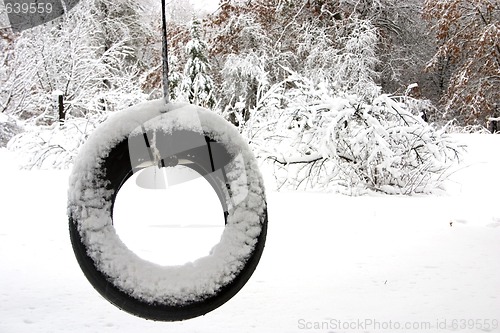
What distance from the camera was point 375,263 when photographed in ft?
6.89

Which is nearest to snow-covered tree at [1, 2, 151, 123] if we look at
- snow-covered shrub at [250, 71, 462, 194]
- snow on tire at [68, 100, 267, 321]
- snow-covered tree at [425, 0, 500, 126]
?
snow-covered shrub at [250, 71, 462, 194]

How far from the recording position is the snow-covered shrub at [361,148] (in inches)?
171

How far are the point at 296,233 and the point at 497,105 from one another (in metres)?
13.9

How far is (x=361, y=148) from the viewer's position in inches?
175

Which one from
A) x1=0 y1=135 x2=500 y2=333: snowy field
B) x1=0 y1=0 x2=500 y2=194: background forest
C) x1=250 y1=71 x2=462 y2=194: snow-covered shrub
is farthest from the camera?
x1=0 y1=0 x2=500 y2=194: background forest

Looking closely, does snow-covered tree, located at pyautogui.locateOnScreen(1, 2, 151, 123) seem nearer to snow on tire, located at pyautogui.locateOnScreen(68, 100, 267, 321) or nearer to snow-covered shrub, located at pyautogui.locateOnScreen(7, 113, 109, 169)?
snow-covered shrub, located at pyautogui.locateOnScreen(7, 113, 109, 169)

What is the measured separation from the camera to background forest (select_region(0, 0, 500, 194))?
452 centimetres

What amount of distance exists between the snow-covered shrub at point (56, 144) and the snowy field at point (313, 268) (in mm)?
3014

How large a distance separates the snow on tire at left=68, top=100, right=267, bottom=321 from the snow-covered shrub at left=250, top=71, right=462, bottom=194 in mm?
3231

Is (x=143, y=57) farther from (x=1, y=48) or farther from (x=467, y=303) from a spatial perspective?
(x=467, y=303)

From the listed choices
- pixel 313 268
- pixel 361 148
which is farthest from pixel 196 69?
pixel 313 268

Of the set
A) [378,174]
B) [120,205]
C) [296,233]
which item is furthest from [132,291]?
[378,174]

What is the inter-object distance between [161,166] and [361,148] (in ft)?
12.1

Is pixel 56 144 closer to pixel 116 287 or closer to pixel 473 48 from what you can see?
pixel 116 287
